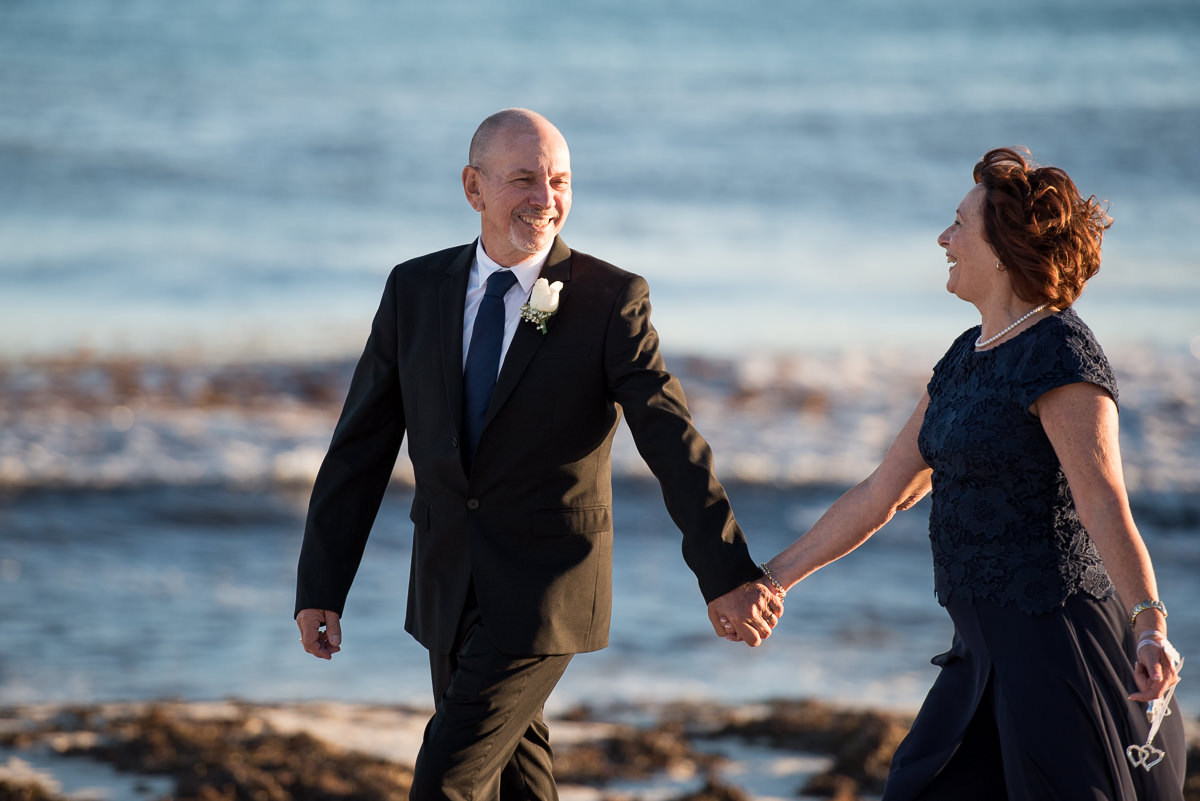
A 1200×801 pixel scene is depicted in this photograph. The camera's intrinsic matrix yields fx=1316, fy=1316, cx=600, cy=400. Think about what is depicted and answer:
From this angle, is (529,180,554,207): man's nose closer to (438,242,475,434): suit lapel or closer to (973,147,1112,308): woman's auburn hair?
(438,242,475,434): suit lapel

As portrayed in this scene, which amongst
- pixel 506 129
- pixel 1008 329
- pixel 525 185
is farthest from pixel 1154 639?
pixel 506 129

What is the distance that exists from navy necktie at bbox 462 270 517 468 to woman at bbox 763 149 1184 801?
39.3 inches

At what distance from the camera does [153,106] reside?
2562 cm

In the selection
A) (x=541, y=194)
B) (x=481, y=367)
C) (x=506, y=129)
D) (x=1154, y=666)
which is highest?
(x=506, y=129)

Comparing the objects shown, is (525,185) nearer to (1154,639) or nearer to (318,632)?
(318,632)

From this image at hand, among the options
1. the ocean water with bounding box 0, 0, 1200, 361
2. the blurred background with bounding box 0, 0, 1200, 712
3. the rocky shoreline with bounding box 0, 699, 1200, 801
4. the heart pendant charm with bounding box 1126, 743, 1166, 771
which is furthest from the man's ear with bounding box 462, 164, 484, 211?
the ocean water with bounding box 0, 0, 1200, 361

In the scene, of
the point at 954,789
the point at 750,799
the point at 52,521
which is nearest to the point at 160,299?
the point at 52,521

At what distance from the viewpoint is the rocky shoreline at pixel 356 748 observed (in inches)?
169

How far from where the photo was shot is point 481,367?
3068 millimetres

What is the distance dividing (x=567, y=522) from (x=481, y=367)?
41 cm

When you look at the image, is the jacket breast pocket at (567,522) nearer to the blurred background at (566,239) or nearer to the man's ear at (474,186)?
the man's ear at (474,186)

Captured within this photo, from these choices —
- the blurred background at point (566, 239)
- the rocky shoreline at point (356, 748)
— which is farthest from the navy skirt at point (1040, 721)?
the blurred background at point (566, 239)

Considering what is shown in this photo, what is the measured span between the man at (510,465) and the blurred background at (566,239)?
2.53 meters

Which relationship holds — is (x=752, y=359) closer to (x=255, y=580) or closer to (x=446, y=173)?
(x=255, y=580)
